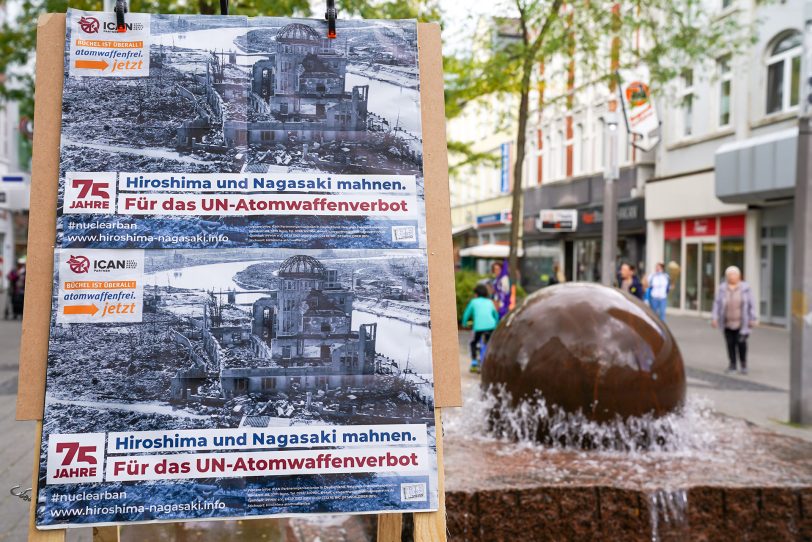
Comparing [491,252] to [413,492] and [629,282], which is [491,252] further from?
[413,492]

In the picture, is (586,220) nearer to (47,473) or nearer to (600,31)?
(600,31)

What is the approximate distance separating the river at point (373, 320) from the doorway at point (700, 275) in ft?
81.4

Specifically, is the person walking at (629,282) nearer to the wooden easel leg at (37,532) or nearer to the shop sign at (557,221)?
the shop sign at (557,221)

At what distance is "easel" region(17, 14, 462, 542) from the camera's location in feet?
9.07

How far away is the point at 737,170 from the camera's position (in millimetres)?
21984

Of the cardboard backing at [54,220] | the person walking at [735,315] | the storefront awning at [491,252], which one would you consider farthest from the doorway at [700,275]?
the cardboard backing at [54,220]

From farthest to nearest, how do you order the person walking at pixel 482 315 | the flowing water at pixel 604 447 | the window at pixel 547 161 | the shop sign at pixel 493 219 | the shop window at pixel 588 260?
1. the shop sign at pixel 493 219
2. the window at pixel 547 161
3. the shop window at pixel 588 260
4. the person walking at pixel 482 315
5. the flowing water at pixel 604 447

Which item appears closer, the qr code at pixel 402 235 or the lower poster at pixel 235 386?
the lower poster at pixel 235 386

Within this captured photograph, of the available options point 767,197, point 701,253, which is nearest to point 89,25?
point 767,197

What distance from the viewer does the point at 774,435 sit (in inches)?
262

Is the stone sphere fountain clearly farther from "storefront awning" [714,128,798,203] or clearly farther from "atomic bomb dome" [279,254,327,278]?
"storefront awning" [714,128,798,203]

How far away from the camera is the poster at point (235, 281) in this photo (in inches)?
107

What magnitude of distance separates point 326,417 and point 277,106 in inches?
42.6

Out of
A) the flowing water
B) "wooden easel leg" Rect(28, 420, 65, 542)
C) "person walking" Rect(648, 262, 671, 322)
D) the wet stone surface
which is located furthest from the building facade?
"wooden easel leg" Rect(28, 420, 65, 542)
